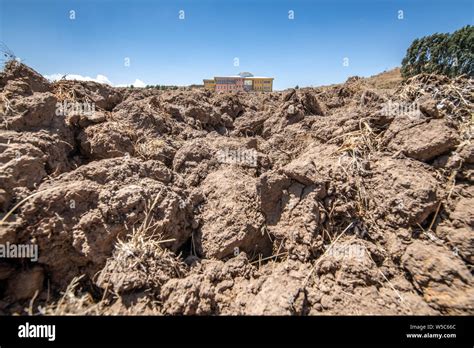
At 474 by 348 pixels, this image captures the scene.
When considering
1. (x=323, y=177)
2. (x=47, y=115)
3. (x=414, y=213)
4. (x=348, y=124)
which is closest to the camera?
(x=414, y=213)

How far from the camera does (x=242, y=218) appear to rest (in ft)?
6.53

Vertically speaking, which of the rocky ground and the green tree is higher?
the green tree

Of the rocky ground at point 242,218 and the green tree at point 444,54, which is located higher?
the green tree at point 444,54

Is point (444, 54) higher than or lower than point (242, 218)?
higher

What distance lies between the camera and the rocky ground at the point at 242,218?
1.50 meters

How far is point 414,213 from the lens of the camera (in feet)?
5.88

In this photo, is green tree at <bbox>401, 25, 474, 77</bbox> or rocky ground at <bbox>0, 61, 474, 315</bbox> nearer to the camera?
rocky ground at <bbox>0, 61, 474, 315</bbox>

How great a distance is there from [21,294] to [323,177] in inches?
103

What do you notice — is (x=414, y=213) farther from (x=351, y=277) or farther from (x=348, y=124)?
(x=348, y=124)

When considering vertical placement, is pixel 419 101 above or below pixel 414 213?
above

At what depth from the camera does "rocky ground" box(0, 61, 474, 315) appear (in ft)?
4.92

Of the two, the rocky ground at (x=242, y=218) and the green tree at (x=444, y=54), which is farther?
the green tree at (x=444, y=54)

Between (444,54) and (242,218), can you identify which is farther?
(444,54)
